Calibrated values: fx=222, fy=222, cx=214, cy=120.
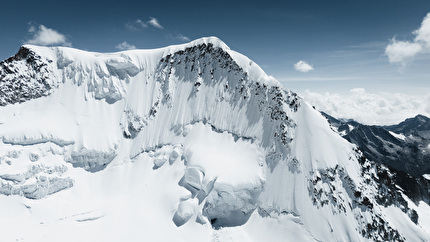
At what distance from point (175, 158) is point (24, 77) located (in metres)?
43.0

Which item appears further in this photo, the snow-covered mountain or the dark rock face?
the dark rock face

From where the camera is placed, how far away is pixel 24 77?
2131 inches

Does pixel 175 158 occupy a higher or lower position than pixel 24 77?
lower

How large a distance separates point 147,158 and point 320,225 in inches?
1377

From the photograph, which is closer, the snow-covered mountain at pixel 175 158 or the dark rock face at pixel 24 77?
the snow-covered mountain at pixel 175 158

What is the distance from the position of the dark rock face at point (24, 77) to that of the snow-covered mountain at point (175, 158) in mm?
272

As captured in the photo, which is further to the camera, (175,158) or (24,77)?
(24,77)

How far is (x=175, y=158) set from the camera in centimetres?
4644

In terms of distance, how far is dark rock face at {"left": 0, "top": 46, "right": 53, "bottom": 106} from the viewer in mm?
51125

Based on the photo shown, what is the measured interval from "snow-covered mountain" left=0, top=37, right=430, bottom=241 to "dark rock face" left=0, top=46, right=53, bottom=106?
272mm

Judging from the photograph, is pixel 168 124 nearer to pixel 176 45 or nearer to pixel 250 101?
pixel 250 101

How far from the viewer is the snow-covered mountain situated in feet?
116

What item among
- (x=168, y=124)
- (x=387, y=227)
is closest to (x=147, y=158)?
(x=168, y=124)

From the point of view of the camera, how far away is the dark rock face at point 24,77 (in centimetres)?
5112
